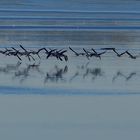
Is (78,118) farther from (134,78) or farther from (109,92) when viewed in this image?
(134,78)

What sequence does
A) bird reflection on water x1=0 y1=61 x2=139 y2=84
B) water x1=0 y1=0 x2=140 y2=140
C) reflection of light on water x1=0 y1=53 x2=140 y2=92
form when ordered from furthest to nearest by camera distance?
bird reflection on water x1=0 y1=61 x2=139 y2=84
reflection of light on water x1=0 y1=53 x2=140 y2=92
water x1=0 y1=0 x2=140 y2=140

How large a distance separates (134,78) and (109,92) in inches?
28.0

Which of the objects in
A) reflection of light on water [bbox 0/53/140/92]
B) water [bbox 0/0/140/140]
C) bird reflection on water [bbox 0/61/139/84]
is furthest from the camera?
bird reflection on water [bbox 0/61/139/84]

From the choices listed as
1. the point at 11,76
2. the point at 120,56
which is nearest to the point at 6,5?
the point at 120,56

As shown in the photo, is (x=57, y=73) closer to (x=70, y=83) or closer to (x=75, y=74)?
(x=75, y=74)

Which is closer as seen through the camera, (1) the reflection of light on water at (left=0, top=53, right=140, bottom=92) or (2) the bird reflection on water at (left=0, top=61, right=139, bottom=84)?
(1) the reflection of light on water at (left=0, top=53, right=140, bottom=92)

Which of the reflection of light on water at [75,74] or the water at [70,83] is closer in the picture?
the water at [70,83]

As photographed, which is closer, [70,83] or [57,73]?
[70,83]

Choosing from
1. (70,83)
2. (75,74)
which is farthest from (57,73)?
(70,83)

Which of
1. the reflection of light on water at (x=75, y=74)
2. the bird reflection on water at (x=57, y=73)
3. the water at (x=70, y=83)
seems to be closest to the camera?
the water at (x=70, y=83)

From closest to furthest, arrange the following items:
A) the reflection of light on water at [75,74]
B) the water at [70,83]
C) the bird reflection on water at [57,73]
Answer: the water at [70,83] < the reflection of light on water at [75,74] < the bird reflection on water at [57,73]

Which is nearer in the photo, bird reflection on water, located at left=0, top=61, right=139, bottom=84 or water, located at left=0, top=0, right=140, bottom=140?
water, located at left=0, top=0, right=140, bottom=140

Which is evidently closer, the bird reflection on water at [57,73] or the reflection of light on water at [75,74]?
the reflection of light on water at [75,74]

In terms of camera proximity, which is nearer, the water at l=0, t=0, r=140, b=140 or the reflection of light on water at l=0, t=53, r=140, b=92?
the water at l=0, t=0, r=140, b=140
